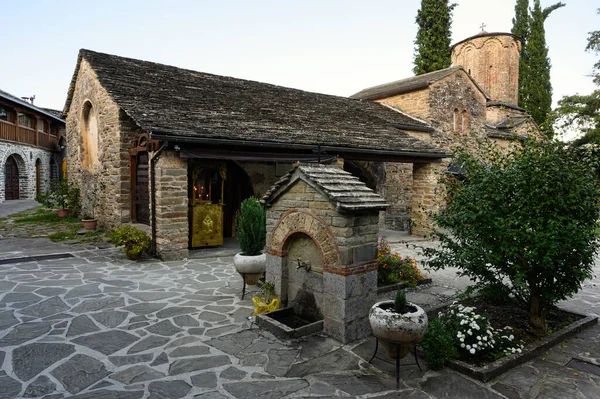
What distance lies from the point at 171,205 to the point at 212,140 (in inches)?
66.5

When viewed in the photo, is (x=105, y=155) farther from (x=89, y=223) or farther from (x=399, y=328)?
(x=399, y=328)

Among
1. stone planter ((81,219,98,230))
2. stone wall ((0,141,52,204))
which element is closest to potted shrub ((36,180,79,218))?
stone planter ((81,219,98,230))

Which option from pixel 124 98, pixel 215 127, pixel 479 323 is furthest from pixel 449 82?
pixel 479 323

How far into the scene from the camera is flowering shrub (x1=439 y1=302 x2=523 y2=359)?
12.6 feet

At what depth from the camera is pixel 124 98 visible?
9086 mm

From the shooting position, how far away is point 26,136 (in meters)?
22.7

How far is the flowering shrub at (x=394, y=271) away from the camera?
664 centimetres

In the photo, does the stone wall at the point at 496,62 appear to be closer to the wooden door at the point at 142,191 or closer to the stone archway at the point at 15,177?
the wooden door at the point at 142,191

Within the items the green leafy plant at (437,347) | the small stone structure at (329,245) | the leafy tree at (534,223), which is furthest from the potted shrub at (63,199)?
the green leafy plant at (437,347)

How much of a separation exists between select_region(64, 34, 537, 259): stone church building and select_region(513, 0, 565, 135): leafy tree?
13.6 m

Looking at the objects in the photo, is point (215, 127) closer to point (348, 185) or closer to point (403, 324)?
point (348, 185)

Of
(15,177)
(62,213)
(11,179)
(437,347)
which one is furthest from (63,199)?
(437,347)

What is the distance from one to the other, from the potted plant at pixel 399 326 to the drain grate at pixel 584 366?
1694mm

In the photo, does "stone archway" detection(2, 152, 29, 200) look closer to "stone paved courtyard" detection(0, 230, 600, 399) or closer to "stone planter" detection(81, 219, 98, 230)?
"stone planter" detection(81, 219, 98, 230)
